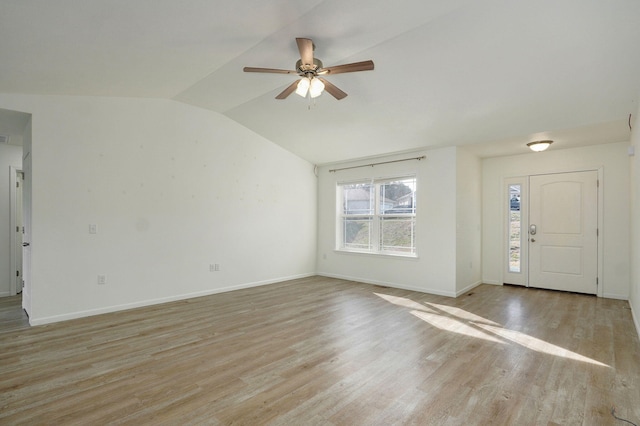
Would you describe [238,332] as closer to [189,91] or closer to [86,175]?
[86,175]

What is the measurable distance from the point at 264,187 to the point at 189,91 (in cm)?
222

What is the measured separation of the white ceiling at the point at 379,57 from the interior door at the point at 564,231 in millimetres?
959

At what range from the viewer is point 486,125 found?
4430 mm

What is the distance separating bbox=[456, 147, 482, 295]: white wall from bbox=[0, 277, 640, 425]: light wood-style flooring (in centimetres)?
104

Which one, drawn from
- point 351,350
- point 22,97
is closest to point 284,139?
point 22,97

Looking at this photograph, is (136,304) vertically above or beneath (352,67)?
beneath

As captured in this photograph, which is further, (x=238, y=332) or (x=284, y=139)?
(x=284, y=139)

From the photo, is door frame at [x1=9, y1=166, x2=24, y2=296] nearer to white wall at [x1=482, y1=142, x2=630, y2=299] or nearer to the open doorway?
the open doorway

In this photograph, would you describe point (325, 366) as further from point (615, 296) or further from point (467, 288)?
point (615, 296)

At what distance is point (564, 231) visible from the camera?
17.9 ft

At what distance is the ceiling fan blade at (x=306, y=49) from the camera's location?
2.63 m

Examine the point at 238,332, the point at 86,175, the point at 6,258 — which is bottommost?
the point at 238,332

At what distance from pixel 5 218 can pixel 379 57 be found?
6294 millimetres

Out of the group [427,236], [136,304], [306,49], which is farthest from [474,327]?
[136,304]
